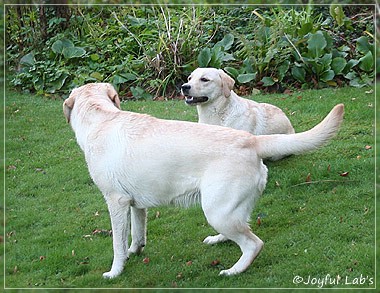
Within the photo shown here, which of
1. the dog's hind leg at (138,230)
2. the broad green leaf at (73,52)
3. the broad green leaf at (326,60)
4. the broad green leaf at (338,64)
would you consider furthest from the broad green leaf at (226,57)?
the dog's hind leg at (138,230)

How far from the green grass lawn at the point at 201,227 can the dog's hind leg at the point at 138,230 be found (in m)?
0.10

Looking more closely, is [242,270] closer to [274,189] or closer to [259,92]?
[274,189]

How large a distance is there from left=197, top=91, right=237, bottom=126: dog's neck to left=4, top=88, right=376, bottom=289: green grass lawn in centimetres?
82

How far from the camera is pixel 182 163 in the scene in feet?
14.7

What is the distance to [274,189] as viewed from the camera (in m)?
6.34

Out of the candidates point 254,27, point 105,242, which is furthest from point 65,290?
point 254,27

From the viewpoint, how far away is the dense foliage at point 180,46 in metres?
9.13

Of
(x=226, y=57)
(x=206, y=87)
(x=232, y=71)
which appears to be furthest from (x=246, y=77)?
(x=206, y=87)

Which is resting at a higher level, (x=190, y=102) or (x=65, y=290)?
(x=190, y=102)

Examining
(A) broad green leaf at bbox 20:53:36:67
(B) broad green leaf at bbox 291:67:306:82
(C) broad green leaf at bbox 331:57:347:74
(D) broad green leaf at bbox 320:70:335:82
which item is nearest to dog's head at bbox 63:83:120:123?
(B) broad green leaf at bbox 291:67:306:82

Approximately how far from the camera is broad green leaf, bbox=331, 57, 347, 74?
8.98m

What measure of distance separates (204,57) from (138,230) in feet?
14.6

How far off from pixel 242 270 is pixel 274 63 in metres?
5.18

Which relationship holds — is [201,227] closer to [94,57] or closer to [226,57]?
[226,57]
